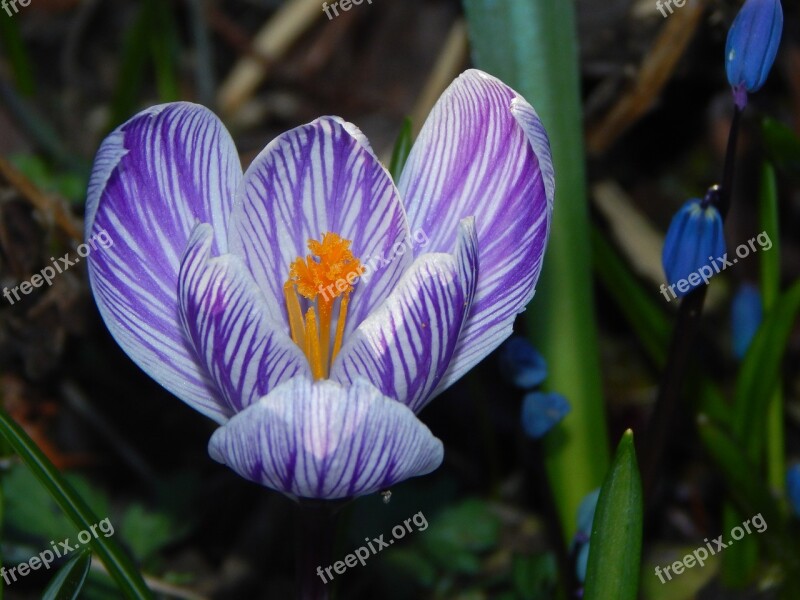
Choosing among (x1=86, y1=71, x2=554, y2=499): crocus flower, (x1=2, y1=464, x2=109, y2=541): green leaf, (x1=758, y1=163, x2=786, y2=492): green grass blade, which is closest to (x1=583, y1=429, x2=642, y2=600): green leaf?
(x1=86, y1=71, x2=554, y2=499): crocus flower

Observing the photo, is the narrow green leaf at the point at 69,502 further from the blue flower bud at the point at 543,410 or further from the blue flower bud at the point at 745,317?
the blue flower bud at the point at 745,317

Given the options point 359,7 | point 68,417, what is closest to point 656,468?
point 68,417

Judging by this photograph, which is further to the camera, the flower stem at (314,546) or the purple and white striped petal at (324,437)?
the flower stem at (314,546)

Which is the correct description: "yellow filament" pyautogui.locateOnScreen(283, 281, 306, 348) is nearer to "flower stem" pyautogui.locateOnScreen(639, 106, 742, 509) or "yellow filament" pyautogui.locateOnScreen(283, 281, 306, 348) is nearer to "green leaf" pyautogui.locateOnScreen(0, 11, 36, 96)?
"flower stem" pyautogui.locateOnScreen(639, 106, 742, 509)

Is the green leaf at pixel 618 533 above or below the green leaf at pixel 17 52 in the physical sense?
below

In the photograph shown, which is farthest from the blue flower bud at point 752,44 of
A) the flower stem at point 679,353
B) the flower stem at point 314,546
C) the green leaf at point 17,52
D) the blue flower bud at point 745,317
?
the green leaf at point 17,52

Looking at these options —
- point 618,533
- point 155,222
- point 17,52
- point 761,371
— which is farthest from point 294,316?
point 17,52

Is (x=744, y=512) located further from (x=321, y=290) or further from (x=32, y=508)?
(x=32, y=508)
